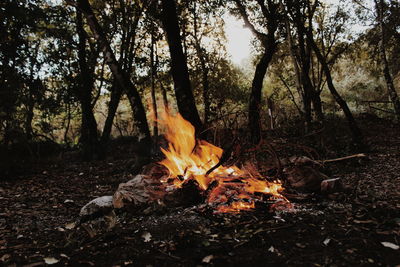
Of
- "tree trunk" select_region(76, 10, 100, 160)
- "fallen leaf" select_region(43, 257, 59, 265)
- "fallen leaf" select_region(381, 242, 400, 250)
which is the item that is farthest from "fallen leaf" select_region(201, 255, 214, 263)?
"tree trunk" select_region(76, 10, 100, 160)

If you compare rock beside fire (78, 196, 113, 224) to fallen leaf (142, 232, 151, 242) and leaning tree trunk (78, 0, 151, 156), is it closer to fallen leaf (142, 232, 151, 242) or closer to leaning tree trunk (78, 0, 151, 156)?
fallen leaf (142, 232, 151, 242)

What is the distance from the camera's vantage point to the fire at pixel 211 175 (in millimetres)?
4023

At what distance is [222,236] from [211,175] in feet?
5.11

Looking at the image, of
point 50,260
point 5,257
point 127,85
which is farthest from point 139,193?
point 127,85

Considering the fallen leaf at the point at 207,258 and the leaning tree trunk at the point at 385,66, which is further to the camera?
the leaning tree trunk at the point at 385,66

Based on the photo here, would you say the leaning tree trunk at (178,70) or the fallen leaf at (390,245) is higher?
the leaning tree trunk at (178,70)

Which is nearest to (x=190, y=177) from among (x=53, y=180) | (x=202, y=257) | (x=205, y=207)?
(x=205, y=207)

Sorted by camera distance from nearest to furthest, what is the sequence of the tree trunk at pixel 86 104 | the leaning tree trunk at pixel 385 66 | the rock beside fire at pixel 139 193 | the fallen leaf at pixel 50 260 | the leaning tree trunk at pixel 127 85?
the fallen leaf at pixel 50 260
the rock beside fire at pixel 139 193
the leaning tree trunk at pixel 127 85
the tree trunk at pixel 86 104
the leaning tree trunk at pixel 385 66

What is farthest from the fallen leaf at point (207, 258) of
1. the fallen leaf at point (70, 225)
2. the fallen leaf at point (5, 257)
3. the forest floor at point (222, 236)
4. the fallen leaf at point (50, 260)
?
the fallen leaf at point (70, 225)

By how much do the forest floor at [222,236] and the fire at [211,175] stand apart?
338 mm

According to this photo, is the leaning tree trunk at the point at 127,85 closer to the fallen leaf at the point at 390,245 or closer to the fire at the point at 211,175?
the fire at the point at 211,175

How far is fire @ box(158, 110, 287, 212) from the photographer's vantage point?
4023 millimetres

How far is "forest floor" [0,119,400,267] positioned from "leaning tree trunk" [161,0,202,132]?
2.64 m

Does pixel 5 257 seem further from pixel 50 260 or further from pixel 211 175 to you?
pixel 211 175
